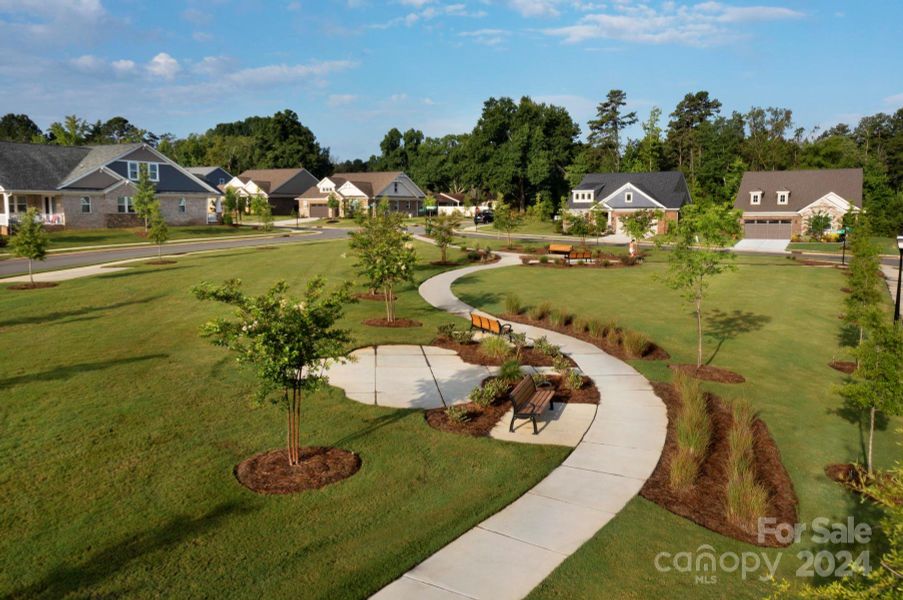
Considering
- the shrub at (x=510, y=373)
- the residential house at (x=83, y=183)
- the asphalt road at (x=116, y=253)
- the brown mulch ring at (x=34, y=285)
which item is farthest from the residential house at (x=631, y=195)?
the shrub at (x=510, y=373)

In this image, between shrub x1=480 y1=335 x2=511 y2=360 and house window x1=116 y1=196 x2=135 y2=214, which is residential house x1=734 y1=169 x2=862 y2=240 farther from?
house window x1=116 y1=196 x2=135 y2=214

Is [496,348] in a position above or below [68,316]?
below

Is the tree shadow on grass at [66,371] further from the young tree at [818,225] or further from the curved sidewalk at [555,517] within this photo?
the young tree at [818,225]

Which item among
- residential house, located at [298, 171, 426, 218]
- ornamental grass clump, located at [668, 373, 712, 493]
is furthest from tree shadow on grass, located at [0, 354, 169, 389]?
residential house, located at [298, 171, 426, 218]

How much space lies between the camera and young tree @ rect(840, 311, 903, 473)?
394 inches

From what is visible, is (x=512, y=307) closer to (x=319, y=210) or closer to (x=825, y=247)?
(x=825, y=247)

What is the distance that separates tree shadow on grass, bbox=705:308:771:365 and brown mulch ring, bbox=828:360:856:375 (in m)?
3.08

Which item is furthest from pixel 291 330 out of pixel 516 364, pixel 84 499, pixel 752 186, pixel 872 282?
pixel 752 186

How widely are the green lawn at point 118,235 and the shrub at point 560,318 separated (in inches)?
1430

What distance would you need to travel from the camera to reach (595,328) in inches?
768

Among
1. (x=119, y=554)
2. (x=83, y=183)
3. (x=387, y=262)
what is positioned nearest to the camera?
(x=119, y=554)

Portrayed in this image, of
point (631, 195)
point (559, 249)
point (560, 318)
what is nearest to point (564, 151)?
point (631, 195)

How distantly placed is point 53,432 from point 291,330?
4.93m

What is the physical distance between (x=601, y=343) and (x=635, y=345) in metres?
1.45
